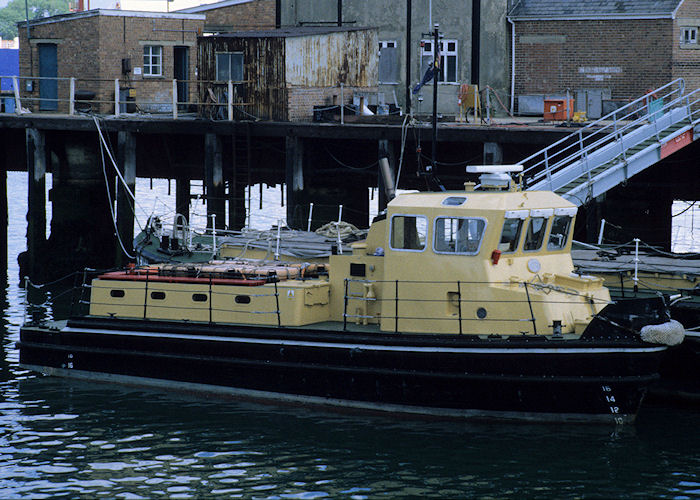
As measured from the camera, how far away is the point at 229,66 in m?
31.3

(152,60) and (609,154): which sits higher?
(152,60)

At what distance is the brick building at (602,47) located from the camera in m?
32.8

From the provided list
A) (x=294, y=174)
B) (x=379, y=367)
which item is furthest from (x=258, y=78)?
(x=379, y=367)

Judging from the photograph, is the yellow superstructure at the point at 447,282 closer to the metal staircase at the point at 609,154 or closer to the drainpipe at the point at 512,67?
the metal staircase at the point at 609,154

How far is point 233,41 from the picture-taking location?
3125 centimetres

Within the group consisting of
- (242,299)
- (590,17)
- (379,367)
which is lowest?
(379,367)

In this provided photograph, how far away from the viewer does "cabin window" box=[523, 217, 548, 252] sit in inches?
675

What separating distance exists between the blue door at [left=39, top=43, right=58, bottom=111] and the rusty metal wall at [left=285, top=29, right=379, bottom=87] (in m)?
9.56

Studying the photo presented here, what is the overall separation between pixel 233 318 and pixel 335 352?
2.07m

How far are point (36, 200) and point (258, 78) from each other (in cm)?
695

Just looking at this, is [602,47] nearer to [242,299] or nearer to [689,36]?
[689,36]

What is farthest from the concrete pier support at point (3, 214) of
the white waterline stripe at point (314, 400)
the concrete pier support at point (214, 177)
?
the white waterline stripe at point (314, 400)

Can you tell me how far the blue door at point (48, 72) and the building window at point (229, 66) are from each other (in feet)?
24.4

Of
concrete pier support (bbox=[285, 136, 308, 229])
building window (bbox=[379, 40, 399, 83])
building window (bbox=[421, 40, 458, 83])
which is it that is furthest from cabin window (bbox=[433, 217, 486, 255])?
building window (bbox=[379, 40, 399, 83])
